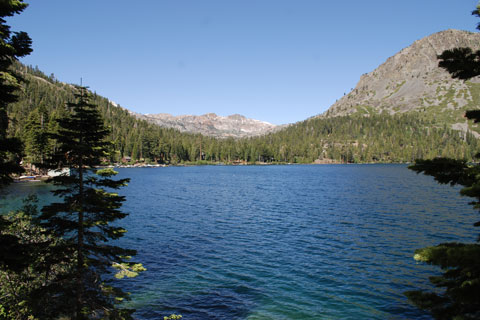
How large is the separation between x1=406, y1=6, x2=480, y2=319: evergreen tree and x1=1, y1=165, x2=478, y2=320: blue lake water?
46.0 feet

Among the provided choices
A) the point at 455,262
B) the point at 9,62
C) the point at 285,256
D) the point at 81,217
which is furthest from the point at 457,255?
the point at 285,256

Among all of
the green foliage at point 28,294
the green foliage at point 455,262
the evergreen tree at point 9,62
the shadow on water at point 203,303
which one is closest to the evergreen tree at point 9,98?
the evergreen tree at point 9,62

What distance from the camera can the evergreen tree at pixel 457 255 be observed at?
6.24 metres

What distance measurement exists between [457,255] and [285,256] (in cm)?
2604

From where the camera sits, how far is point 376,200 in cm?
6531

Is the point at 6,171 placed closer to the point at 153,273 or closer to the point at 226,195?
the point at 153,273

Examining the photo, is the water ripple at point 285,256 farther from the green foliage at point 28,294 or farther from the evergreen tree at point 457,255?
the evergreen tree at point 457,255

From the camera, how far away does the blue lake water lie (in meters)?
21.1

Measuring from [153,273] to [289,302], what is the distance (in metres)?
12.7

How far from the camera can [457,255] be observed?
19.9ft

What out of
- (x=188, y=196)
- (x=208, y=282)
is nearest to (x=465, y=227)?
(x=208, y=282)

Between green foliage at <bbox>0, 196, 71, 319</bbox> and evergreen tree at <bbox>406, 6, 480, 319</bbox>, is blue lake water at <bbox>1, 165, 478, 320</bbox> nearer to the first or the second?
green foliage at <bbox>0, 196, 71, 319</bbox>

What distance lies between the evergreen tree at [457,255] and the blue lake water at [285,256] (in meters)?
14.0

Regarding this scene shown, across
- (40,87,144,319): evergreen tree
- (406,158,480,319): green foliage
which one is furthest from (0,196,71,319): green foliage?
(406,158,480,319): green foliage
